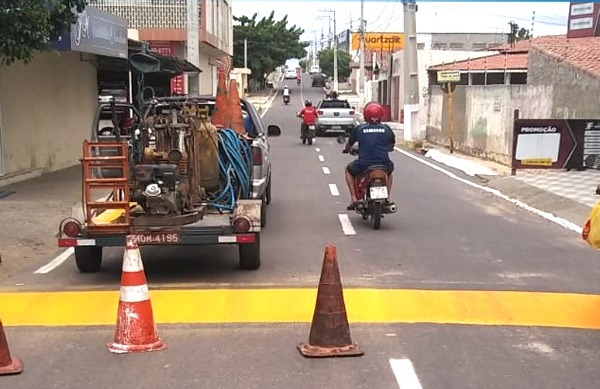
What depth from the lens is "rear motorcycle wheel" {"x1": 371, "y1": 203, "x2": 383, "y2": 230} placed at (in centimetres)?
1115

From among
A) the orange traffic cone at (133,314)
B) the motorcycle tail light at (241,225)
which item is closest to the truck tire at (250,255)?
the motorcycle tail light at (241,225)

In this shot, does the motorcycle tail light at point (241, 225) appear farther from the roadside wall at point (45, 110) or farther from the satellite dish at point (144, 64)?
the roadside wall at point (45, 110)

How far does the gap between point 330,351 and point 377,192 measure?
5732 mm

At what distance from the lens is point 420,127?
105ft

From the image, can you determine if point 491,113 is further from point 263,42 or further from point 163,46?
point 263,42

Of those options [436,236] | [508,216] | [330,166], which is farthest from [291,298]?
[330,166]

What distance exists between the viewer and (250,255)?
8367 mm

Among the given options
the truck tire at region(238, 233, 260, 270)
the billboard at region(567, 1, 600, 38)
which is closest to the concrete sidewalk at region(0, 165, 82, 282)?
the truck tire at region(238, 233, 260, 270)

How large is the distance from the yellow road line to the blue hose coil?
1554 millimetres

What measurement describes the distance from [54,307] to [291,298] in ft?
7.04

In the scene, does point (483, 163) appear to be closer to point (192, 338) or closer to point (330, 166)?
point (330, 166)

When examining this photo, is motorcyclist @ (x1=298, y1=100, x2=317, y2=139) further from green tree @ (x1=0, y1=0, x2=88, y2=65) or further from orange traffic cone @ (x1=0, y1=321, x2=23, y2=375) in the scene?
orange traffic cone @ (x1=0, y1=321, x2=23, y2=375)

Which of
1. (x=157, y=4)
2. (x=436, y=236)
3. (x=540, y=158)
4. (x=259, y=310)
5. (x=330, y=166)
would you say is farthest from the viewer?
(x=157, y=4)

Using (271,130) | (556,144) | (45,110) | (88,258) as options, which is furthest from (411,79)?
(88,258)
